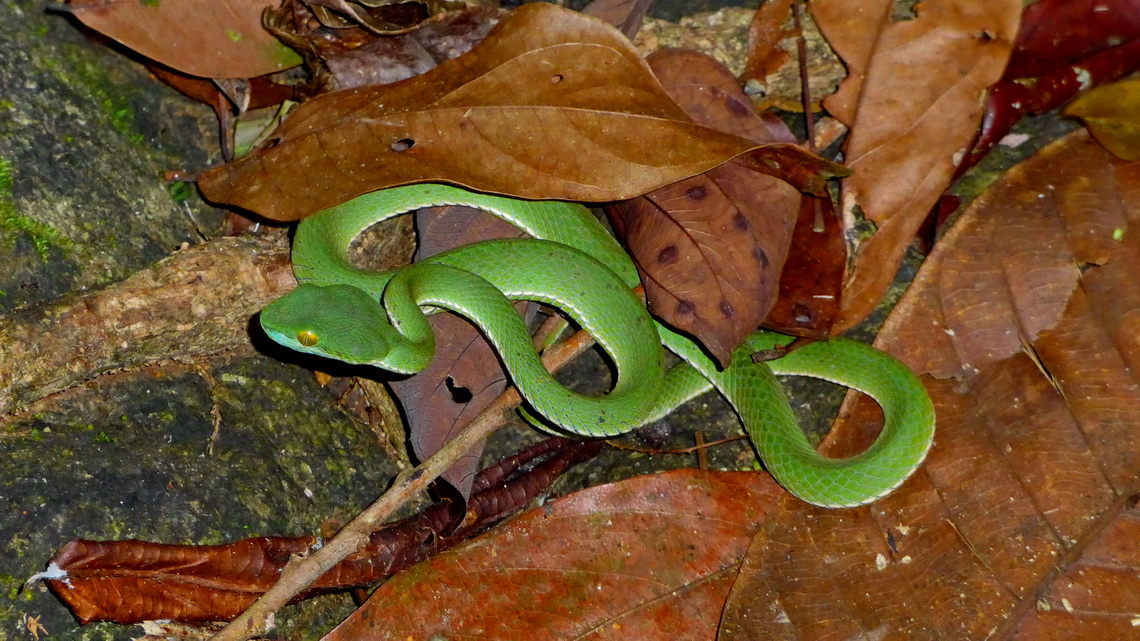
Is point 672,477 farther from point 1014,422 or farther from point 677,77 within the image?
point 677,77

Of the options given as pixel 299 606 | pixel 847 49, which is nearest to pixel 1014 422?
pixel 847 49

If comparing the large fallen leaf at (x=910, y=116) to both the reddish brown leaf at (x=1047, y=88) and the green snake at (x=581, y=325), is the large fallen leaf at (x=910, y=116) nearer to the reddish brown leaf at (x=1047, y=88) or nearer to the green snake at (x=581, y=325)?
the reddish brown leaf at (x=1047, y=88)

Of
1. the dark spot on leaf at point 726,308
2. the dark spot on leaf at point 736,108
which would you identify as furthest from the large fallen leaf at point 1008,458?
the dark spot on leaf at point 736,108

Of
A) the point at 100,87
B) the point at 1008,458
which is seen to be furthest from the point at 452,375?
the point at 1008,458

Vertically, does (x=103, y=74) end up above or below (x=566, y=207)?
above

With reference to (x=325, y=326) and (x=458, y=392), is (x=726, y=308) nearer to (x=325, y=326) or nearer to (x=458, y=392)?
(x=458, y=392)

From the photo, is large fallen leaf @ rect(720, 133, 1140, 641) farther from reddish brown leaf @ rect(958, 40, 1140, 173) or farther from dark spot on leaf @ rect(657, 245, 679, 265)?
dark spot on leaf @ rect(657, 245, 679, 265)
